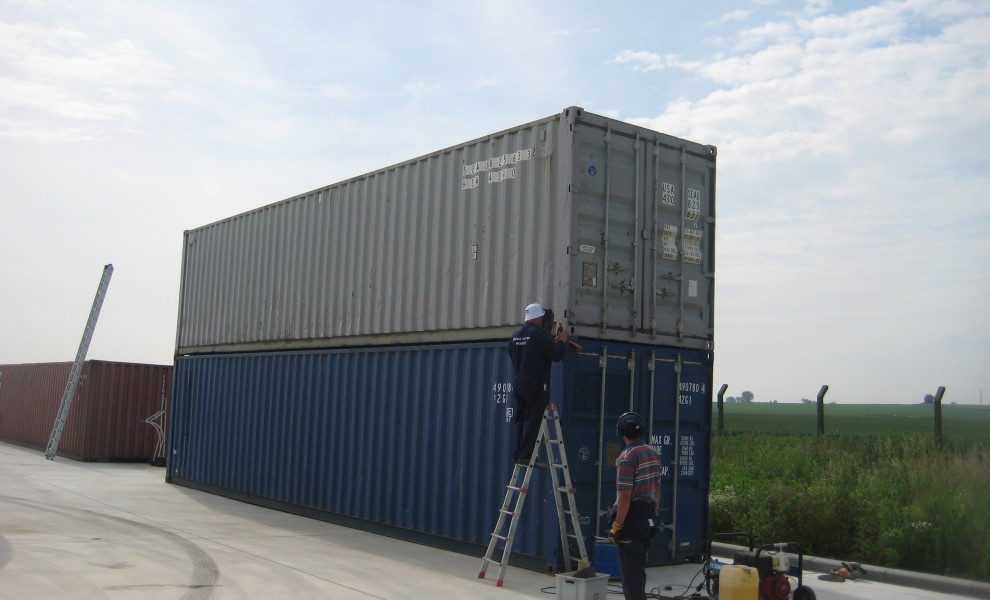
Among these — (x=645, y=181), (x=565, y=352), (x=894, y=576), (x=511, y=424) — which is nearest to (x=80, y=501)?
(x=511, y=424)

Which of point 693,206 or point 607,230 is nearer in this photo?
point 607,230

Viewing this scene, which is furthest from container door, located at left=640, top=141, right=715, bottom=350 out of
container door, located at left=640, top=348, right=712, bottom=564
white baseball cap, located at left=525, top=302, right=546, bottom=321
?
white baseball cap, located at left=525, top=302, right=546, bottom=321

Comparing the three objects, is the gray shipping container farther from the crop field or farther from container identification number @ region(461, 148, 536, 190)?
the crop field

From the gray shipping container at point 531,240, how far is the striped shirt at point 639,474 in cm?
277

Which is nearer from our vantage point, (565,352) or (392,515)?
(565,352)

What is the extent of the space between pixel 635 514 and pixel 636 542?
0.21 meters

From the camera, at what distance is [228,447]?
1639 centimetres

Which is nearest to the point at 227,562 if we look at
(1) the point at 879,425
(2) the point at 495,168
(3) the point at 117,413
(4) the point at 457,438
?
(4) the point at 457,438

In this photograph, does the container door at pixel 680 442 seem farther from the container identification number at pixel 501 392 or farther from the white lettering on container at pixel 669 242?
the container identification number at pixel 501 392

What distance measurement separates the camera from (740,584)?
7.04m

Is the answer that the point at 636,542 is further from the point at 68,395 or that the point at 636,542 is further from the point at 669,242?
the point at 68,395

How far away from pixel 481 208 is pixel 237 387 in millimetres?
7376

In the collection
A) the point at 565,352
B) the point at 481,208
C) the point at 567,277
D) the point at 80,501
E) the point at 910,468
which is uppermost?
the point at 481,208

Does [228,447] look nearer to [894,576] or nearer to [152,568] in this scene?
[152,568]
